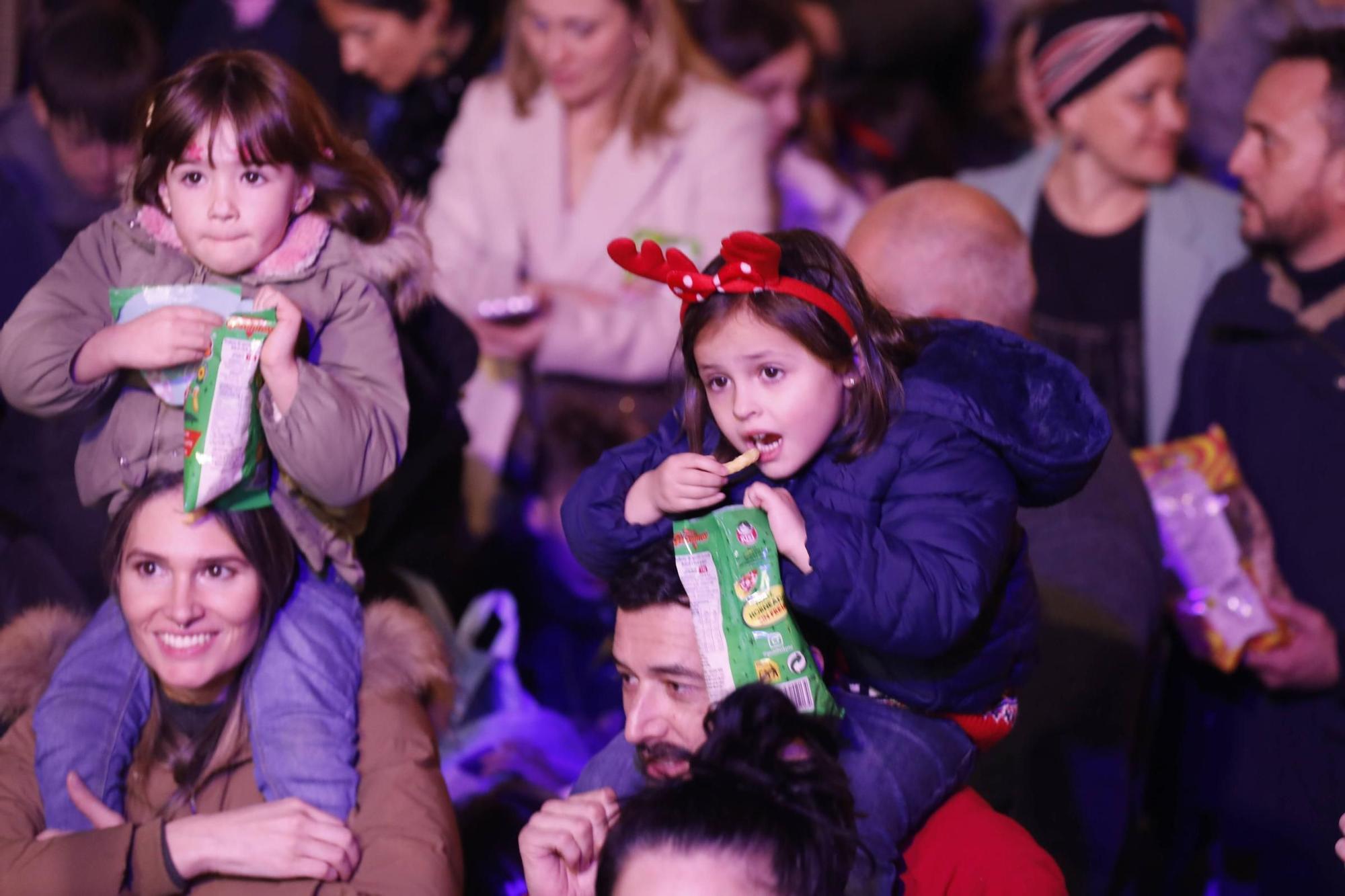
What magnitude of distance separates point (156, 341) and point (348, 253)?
352mm

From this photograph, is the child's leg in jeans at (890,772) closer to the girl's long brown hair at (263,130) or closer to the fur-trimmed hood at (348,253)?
the fur-trimmed hood at (348,253)

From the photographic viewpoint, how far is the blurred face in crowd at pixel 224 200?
87.3 inches

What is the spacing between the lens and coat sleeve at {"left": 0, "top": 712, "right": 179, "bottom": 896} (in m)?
2.22

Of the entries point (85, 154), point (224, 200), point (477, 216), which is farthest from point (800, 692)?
point (477, 216)

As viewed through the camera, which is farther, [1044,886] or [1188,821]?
[1188,821]

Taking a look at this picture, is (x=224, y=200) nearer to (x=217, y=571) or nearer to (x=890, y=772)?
(x=217, y=571)

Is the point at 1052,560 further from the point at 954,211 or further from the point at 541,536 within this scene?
the point at 541,536

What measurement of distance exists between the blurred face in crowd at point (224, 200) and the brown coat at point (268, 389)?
0.05m

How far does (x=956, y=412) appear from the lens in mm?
2068

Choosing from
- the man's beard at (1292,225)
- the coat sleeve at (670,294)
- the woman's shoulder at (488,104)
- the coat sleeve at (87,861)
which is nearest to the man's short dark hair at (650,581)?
the coat sleeve at (87,861)

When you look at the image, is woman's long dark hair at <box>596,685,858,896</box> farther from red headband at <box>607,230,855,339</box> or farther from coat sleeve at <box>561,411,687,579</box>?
red headband at <box>607,230,855,339</box>

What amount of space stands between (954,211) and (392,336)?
1.18 meters

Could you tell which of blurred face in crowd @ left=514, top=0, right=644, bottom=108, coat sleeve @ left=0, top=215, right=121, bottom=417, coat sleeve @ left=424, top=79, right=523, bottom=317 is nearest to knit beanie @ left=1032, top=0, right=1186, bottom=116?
blurred face in crowd @ left=514, top=0, right=644, bottom=108

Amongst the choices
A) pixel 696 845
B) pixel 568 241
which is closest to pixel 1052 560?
pixel 696 845
